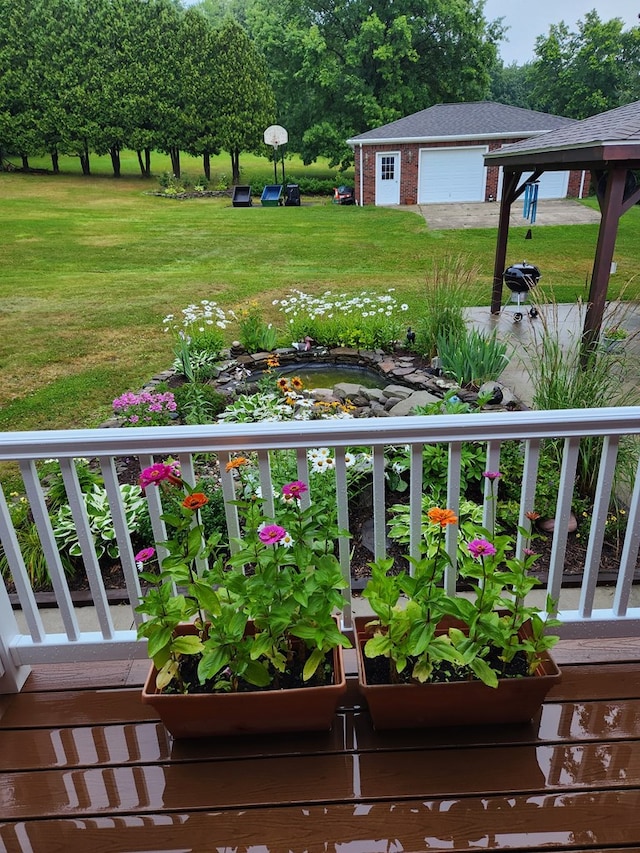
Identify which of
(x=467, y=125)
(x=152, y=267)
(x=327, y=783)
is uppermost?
(x=467, y=125)

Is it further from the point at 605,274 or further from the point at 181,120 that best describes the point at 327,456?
the point at 181,120

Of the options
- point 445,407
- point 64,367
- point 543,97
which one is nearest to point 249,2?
point 543,97

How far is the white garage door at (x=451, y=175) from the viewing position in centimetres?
1700

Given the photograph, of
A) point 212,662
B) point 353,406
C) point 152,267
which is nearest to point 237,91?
point 152,267

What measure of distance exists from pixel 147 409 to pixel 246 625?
2752mm

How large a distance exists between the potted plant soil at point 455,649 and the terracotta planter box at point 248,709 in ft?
0.35

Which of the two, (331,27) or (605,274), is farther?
(331,27)

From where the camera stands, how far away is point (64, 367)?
640 cm

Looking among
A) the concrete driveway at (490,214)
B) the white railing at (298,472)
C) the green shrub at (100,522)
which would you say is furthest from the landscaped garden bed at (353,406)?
the concrete driveway at (490,214)

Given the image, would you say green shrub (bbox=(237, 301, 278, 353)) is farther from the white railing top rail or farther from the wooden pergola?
the white railing top rail

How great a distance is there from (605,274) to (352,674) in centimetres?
410

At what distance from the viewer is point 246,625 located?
57.9 inches

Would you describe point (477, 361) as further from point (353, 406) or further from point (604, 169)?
point (604, 169)

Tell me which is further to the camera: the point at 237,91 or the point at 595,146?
the point at 237,91
